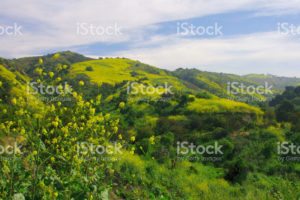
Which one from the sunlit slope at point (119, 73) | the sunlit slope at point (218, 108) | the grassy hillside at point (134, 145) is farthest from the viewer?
the sunlit slope at point (119, 73)

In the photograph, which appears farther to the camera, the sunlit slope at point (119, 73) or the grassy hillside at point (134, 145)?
the sunlit slope at point (119, 73)

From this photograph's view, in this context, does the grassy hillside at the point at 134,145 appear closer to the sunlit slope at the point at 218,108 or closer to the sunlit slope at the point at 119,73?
the sunlit slope at the point at 218,108

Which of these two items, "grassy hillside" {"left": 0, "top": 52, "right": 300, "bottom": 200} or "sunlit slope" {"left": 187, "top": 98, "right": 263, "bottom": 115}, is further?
"sunlit slope" {"left": 187, "top": 98, "right": 263, "bottom": 115}

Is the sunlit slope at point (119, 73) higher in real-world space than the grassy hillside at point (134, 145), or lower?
higher

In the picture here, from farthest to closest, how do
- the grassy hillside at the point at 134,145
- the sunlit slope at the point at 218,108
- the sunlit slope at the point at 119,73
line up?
the sunlit slope at the point at 119,73
the sunlit slope at the point at 218,108
the grassy hillside at the point at 134,145

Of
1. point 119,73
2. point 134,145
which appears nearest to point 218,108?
point 134,145

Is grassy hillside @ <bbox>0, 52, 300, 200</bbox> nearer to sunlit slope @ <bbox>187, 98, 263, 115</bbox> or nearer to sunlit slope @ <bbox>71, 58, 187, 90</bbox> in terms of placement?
sunlit slope @ <bbox>187, 98, 263, 115</bbox>

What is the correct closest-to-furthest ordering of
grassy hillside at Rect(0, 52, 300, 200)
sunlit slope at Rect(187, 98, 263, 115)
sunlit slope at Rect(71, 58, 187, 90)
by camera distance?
grassy hillside at Rect(0, 52, 300, 200)
sunlit slope at Rect(187, 98, 263, 115)
sunlit slope at Rect(71, 58, 187, 90)

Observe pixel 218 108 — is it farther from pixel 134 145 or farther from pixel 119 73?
pixel 119 73

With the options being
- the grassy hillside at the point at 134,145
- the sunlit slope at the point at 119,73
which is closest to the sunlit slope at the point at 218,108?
the grassy hillside at the point at 134,145

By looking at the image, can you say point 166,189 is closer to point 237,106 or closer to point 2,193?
point 2,193

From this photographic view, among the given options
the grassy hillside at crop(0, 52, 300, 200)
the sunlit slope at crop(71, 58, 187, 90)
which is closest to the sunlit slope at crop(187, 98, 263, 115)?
the grassy hillside at crop(0, 52, 300, 200)

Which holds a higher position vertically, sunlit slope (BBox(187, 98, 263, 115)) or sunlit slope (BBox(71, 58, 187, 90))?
sunlit slope (BBox(71, 58, 187, 90))

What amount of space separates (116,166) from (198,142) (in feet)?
46.8
